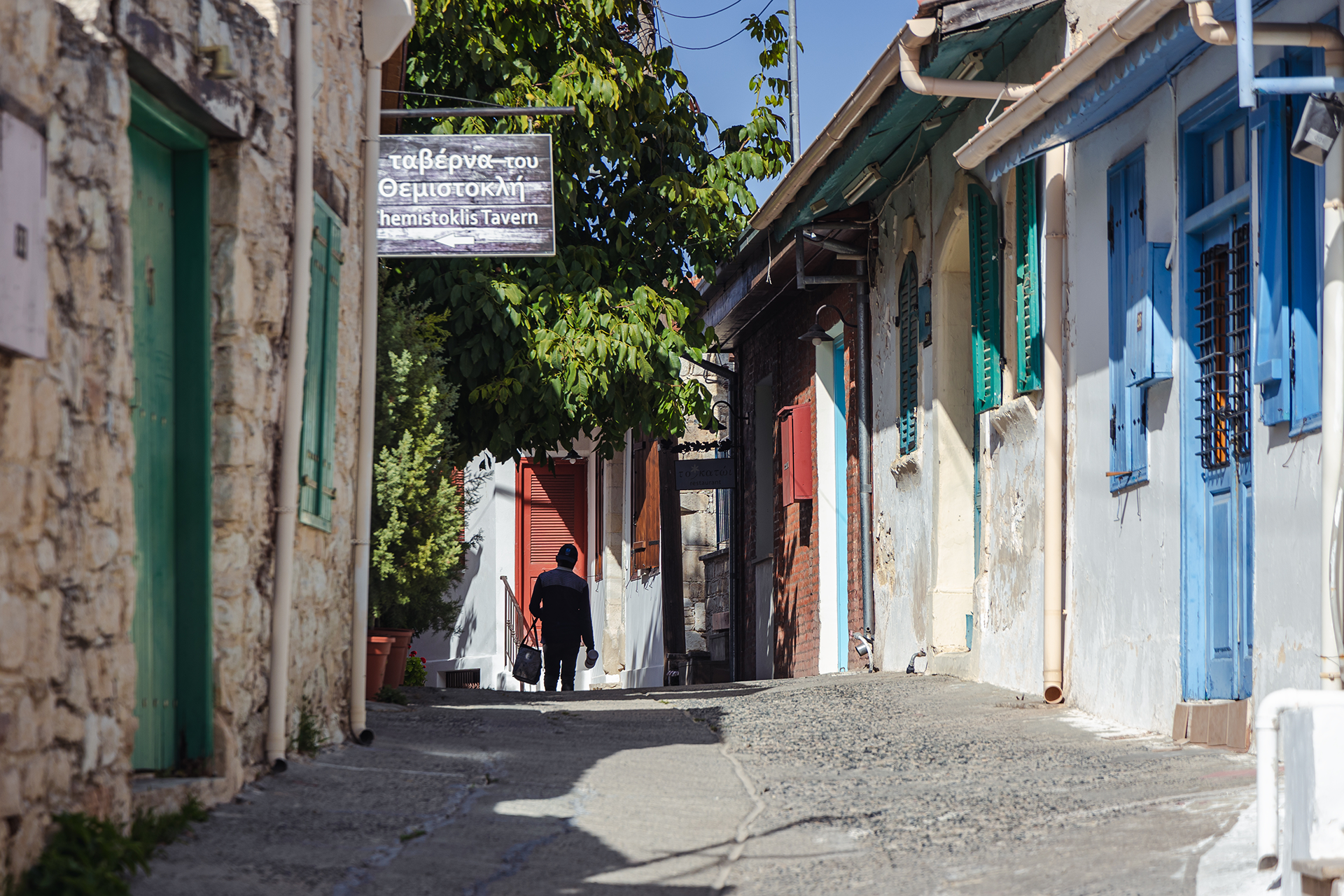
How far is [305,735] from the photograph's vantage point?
5738 millimetres

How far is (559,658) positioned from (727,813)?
26.6 feet

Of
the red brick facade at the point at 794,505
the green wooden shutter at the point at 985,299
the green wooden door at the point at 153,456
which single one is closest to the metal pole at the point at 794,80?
the red brick facade at the point at 794,505

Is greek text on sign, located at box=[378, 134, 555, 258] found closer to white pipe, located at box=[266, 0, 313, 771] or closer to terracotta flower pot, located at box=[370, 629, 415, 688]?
white pipe, located at box=[266, 0, 313, 771]

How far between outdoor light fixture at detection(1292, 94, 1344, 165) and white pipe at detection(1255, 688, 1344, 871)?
2045 millimetres

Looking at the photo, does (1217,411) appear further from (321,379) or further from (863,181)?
(863,181)

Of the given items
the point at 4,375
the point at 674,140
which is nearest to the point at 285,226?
the point at 4,375

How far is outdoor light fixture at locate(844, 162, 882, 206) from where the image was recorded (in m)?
11.4

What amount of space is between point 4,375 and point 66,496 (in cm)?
39

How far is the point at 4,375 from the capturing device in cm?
331

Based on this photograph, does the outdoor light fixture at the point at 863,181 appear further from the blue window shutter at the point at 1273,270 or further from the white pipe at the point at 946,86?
the blue window shutter at the point at 1273,270

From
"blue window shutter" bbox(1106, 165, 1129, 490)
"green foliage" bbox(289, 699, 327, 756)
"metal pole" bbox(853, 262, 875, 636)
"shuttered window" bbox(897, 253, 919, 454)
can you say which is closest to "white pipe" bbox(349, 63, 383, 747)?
"green foliage" bbox(289, 699, 327, 756)

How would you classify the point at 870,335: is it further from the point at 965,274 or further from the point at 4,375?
the point at 4,375

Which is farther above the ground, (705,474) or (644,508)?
(705,474)

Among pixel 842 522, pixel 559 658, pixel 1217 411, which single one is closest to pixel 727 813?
A: pixel 1217 411
